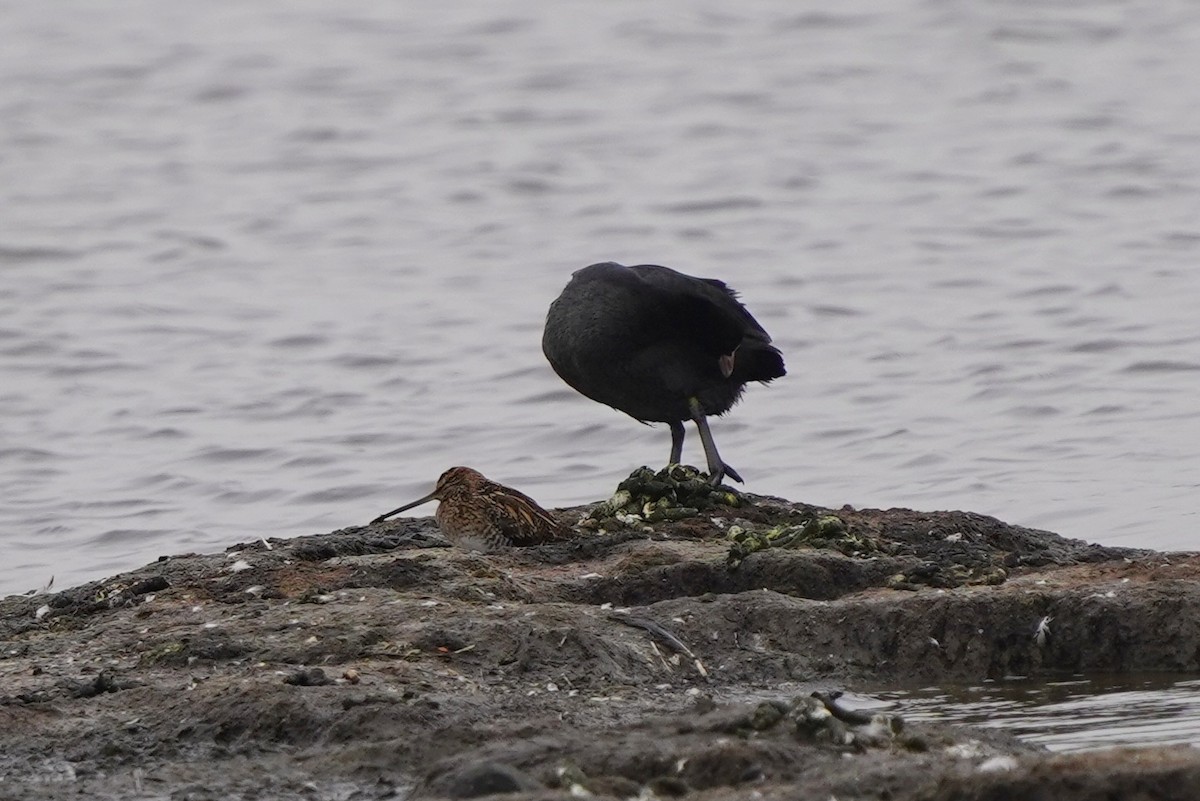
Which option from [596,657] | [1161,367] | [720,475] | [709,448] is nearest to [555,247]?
[1161,367]

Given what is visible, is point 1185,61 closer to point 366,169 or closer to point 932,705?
point 366,169

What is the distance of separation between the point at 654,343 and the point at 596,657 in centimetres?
277

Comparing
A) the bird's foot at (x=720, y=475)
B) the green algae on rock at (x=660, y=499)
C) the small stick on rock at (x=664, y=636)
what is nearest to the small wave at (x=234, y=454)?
the bird's foot at (x=720, y=475)

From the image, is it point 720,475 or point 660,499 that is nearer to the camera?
point 660,499

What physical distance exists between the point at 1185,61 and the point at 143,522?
54.6 feet

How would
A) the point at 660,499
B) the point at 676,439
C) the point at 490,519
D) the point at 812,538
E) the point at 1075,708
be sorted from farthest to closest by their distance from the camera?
the point at 676,439
the point at 660,499
the point at 490,519
the point at 812,538
the point at 1075,708

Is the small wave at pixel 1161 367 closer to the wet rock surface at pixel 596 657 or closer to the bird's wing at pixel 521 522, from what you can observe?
the wet rock surface at pixel 596 657

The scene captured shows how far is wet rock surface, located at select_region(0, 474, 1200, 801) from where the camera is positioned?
15.3 ft

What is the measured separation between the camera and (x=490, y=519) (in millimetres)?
7363

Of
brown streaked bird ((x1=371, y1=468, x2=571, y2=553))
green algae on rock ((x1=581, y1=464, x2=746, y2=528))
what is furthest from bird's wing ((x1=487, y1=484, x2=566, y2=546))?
green algae on rock ((x1=581, y1=464, x2=746, y2=528))

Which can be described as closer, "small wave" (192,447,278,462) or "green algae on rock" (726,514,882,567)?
"green algae on rock" (726,514,882,567)

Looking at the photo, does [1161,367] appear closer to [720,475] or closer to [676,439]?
[676,439]

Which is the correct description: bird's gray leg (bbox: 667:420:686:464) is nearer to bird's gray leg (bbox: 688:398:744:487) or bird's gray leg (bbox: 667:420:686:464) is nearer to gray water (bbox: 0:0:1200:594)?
bird's gray leg (bbox: 688:398:744:487)

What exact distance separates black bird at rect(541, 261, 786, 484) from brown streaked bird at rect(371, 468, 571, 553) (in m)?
0.94
